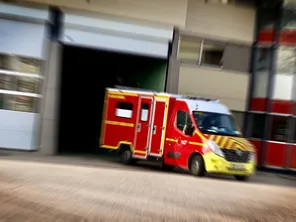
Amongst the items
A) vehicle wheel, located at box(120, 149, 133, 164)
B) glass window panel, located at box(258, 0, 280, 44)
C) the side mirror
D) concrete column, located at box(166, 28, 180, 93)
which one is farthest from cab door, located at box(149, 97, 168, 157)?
glass window panel, located at box(258, 0, 280, 44)

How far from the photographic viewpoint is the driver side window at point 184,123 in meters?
18.1

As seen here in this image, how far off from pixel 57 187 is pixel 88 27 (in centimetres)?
1173

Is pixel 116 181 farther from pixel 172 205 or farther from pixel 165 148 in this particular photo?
pixel 165 148

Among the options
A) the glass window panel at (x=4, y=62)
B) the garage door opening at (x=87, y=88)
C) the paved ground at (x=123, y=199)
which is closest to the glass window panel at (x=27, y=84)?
the glass window panel at (x=4, y=62)

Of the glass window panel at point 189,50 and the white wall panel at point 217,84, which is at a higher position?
the glass window panel at point 189,50

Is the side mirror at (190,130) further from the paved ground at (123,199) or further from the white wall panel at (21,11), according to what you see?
the white wall panel at (21,11)

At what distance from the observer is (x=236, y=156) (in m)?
17.3

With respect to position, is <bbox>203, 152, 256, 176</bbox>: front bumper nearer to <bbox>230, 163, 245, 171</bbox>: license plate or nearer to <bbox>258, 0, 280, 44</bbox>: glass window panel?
<bbox>230, 163, 245, 171</bbox>: license plate

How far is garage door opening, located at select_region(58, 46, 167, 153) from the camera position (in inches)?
1031

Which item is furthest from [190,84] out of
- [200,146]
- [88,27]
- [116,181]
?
[116,181]

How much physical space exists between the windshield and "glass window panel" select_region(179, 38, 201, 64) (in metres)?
6.21

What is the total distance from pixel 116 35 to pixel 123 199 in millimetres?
12766

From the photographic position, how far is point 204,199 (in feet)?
37.4

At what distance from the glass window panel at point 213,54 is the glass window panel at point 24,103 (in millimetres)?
8084
